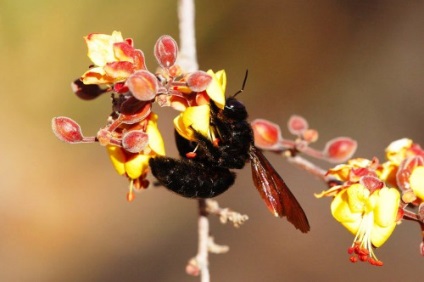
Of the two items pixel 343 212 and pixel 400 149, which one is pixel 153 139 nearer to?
pixel 343 212

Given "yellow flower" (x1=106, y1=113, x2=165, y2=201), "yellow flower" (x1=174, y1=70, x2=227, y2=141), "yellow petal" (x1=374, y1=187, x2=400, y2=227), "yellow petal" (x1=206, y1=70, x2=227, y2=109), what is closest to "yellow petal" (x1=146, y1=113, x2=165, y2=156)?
"yellow flower" (x1=106, y1=113, x2=165, y2=201)

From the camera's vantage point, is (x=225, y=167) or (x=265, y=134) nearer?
(x=225, y=167)

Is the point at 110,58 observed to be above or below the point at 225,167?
above

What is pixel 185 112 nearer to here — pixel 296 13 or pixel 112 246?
pixel 112 246

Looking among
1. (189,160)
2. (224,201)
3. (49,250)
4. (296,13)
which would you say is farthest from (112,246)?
(189,160)

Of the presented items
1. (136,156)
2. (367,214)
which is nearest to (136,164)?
(136,156)

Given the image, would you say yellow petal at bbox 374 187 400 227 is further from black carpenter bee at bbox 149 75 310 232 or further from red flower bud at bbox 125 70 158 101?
red flower bud at bbox 125 70 158 101
